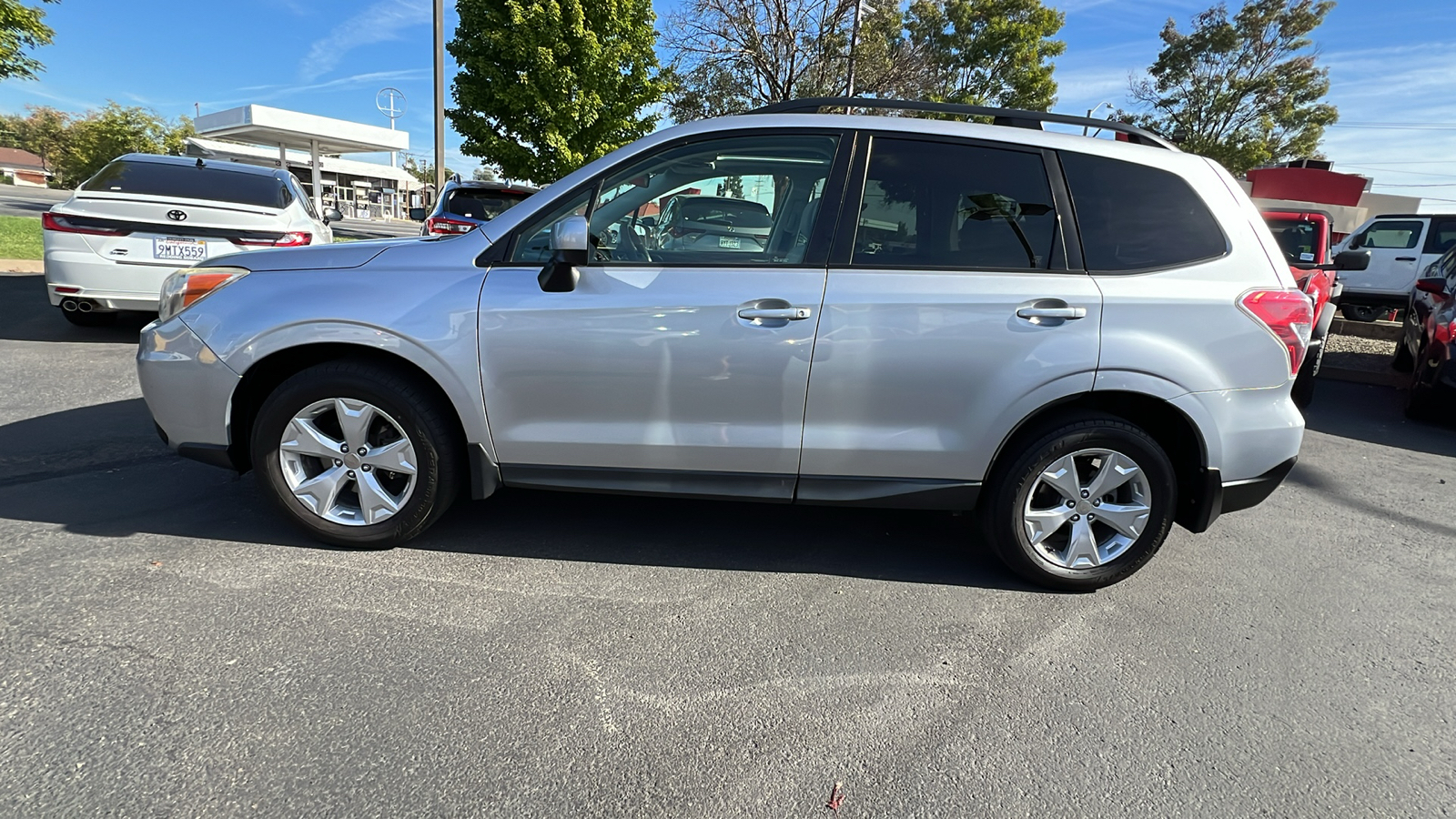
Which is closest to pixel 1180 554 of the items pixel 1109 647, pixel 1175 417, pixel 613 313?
pixel 1175 417

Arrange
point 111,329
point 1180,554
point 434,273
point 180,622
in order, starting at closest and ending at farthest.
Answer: point 180,622 < point 434,273 < point 1180,554 < point 111,329

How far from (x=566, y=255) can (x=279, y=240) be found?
4.81 m

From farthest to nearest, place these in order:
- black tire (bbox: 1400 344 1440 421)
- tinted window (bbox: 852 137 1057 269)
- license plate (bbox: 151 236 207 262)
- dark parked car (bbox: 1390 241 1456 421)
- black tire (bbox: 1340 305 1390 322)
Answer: black tire (bbox: 1340 305 1390 322), black tire (bbox: 1400 344 1440 421), dark parked car (bbox: 1390 241 1456 421), license plate (bbox: 151 236 207 262), tinted window (bbox: 852 137 1057 269)

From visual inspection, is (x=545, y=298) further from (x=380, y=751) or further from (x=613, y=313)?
(x=380, y=751)

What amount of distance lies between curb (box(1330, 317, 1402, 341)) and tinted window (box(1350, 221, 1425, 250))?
8.56 ft

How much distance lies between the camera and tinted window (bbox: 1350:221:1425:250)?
13141 mm

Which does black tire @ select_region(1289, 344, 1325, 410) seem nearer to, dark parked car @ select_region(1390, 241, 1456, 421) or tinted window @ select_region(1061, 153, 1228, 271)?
dark parked car @ select_region(1390, 241, 1456, 421)

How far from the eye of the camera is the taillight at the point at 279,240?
641 centimetres

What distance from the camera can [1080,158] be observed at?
316 centimetres

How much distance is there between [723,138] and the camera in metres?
3.23

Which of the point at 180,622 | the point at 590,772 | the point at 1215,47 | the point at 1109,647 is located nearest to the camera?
the point at 590,772

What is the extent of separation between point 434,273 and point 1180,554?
3.59m

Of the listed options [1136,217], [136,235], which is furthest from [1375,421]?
[136,235]

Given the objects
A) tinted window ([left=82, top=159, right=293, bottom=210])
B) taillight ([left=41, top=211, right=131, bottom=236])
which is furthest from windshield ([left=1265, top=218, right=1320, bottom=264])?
taillight ([left=41, top=211, right=131, bottom=236])
